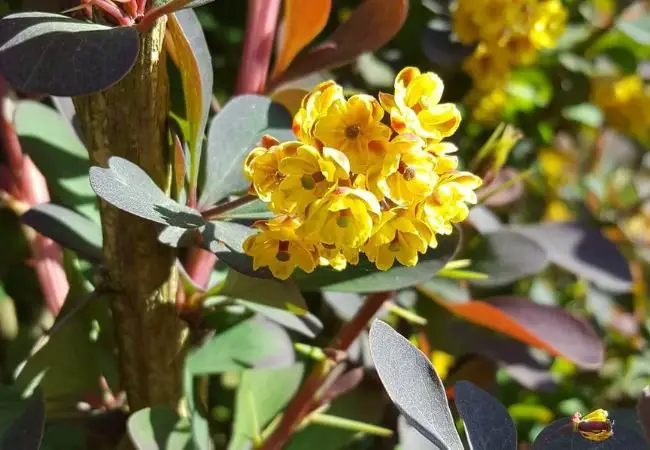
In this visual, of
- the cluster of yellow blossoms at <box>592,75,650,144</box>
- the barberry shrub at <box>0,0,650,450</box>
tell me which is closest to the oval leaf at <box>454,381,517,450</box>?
the barberry shrub at <box>0,0,650,450</box>

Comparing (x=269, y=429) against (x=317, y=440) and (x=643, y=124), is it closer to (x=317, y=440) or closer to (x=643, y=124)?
(x=317, y=440)

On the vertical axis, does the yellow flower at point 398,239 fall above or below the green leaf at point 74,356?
above

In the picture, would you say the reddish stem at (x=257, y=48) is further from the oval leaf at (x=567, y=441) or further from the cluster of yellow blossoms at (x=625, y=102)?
the cluster of yellow blossoms at (x=625, y=102)

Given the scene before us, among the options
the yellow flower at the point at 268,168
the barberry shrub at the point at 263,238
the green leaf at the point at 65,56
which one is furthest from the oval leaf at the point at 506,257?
the green leaf at the point at 65,56

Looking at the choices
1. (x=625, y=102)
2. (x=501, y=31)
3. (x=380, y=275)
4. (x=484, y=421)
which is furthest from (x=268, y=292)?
(x=625, y=102)

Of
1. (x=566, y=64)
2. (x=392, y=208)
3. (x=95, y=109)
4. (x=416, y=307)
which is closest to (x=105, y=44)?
(x=95, y=109)

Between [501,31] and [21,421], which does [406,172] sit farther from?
[501,31]
